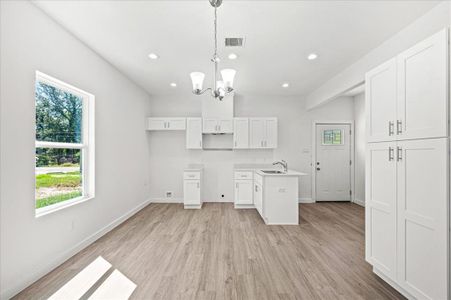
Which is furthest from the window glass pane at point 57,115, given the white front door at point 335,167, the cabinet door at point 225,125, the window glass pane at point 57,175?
the white front door at point 335,167

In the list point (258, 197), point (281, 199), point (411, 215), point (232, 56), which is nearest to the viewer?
point (411, 215)

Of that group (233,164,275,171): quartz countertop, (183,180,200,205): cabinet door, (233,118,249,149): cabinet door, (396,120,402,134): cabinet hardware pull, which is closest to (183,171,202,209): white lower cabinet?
(183,180,200,205): cabinet door

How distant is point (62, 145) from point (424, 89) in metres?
3.84

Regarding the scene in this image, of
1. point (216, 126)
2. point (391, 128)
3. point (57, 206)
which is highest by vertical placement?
point (216, 126)

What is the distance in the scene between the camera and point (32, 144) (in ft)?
7.34

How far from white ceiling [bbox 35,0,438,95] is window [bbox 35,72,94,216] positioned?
810 millimetres

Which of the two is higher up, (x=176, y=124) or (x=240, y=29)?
(x=240, y=29)

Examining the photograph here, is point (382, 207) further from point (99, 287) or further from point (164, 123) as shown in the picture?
point (164, 123)

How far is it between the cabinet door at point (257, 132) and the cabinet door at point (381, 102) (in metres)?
3.14

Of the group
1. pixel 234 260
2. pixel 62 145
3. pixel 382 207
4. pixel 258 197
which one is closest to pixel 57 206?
pixel 62 145

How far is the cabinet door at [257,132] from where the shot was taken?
18.1ft

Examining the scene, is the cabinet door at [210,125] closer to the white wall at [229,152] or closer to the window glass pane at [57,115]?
the white wall at [229,152]

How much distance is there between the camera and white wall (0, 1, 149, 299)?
1970 mm

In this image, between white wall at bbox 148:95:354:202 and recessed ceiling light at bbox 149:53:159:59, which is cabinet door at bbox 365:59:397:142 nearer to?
recessed ceiling light at bbox 149:53:159:59
